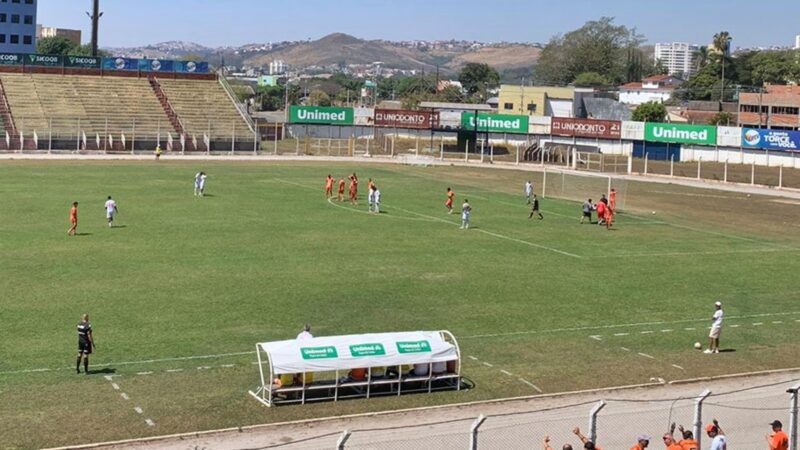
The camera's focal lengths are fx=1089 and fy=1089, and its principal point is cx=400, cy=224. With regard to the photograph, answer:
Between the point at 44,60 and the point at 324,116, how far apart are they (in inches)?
1098

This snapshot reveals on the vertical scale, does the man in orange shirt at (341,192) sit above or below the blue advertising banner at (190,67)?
below

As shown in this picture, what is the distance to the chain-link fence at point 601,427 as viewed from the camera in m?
19.0

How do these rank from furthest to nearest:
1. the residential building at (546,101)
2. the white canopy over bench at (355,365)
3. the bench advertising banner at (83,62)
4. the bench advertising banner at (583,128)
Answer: the residential building at (546,101) → the bench advertising banner at (83,62) → the bench advertising banner at (583,128) → the white canopy over bench at (355,365)

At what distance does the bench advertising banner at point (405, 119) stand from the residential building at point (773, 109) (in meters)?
44.3

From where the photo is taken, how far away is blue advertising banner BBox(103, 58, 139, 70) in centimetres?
10981

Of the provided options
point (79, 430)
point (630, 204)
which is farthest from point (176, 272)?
point (630, 204)

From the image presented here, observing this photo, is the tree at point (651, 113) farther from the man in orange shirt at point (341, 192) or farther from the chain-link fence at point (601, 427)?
the chain-link fence at point (601, 427)

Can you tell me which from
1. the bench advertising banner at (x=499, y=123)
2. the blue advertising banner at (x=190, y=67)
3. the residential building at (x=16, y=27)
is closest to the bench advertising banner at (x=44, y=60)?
the blue advertising banner at (x=190, y=67)

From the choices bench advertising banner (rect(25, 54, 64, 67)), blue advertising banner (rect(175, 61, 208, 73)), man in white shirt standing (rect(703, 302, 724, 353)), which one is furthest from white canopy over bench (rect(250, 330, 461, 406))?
blue advertising banner (rect(175, 61, 208, 73))

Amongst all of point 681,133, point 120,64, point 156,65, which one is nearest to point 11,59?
point 120,64

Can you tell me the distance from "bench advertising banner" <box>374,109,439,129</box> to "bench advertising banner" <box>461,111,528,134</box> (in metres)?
3.39

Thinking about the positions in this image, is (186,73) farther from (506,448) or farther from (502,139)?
→ (506,448)

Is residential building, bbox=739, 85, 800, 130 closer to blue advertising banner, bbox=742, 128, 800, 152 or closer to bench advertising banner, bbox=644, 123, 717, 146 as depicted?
bench advertising banner, bbox=644, 123, 717, 146

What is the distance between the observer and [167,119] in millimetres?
102750
